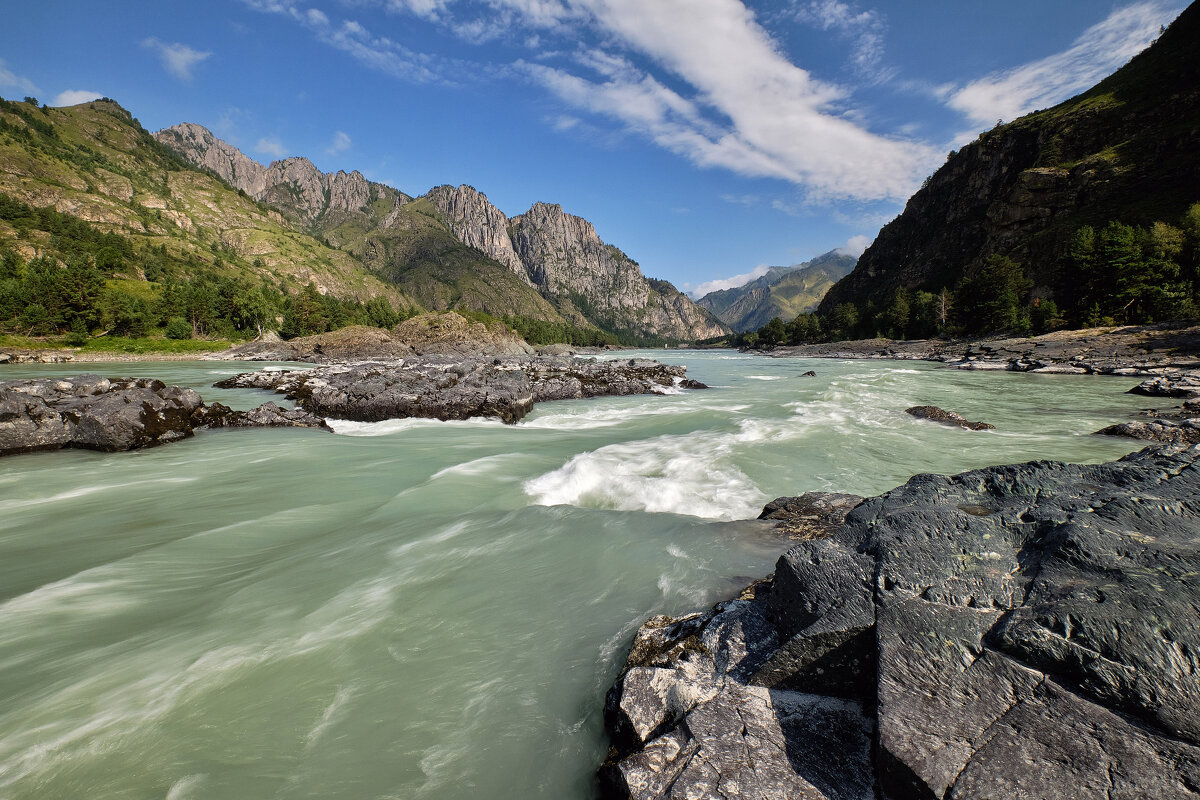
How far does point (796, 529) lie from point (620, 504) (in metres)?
3.31

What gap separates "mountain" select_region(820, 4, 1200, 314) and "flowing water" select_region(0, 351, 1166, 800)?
7688 cm

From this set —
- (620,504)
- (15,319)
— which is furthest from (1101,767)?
(15,319)

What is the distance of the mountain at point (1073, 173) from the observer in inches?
2498

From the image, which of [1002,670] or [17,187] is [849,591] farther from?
[17,187]

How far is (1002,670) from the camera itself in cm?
257

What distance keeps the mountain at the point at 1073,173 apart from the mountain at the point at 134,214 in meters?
157

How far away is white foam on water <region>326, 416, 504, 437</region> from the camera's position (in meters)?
16.2

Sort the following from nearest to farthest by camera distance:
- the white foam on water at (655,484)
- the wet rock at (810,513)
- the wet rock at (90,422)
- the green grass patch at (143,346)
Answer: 1. the wet rock at (810,513)
2. the white foam on water at (655,484)
3. the wet rock at (90,422)
4. the green grass patch at (143,346)

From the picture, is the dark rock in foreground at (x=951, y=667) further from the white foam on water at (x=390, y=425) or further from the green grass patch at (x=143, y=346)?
the green grass patch at (x=143, y=346)

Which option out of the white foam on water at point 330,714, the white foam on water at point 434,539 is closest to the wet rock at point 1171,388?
the white foam on water at point 434,539

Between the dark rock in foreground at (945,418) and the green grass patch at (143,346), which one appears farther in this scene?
the green grass patch at (143,346)

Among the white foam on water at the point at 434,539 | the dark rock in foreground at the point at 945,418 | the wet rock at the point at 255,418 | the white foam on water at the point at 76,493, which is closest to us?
the white foam on water at the point at 434,539

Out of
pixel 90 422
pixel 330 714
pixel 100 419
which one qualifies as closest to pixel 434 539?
pixel 330 714

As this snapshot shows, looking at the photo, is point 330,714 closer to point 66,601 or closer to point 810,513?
point 66,601
